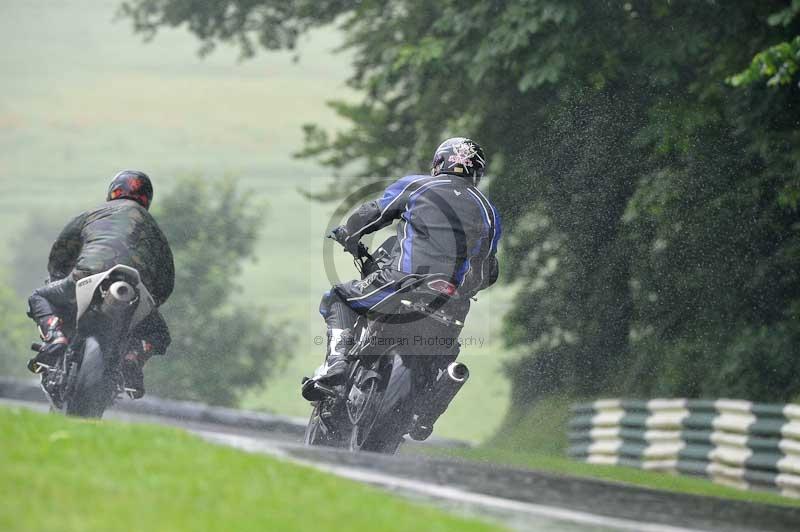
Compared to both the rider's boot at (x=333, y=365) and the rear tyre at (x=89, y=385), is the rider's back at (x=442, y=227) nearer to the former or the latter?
the rider's boot at (x=333, y=365)

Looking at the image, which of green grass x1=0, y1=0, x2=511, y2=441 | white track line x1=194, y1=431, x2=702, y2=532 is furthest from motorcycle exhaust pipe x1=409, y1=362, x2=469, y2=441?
green grass x1=0, y1=0, x2=511, y2=441

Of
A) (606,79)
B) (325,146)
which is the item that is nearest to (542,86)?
(606,79)

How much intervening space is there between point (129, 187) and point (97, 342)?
1.58 metres

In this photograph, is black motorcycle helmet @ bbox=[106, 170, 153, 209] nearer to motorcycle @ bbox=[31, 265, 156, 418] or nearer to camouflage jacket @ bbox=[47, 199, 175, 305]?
camouflage jacket @ bbox=[47, 199, 175, 305]

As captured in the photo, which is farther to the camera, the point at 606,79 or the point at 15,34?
the point at 15,34

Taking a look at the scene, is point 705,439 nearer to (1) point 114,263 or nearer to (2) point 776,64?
(2) point 776,64

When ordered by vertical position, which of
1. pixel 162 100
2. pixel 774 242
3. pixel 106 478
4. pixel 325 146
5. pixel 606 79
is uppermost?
pixel 106 478

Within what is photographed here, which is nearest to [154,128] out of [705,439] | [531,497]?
[705,439]

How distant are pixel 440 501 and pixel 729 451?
841 cm

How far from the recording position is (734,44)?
18.3 meters

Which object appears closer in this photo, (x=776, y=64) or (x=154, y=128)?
(x=776, y=64)

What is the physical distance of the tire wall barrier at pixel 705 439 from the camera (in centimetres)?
1380

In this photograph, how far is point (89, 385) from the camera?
1041 centimetres

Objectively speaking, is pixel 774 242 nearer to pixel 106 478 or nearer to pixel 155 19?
pixel 106 478
